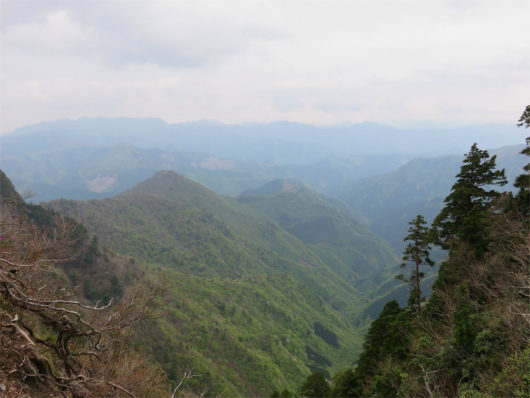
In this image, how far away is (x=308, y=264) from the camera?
→ 17938 cm

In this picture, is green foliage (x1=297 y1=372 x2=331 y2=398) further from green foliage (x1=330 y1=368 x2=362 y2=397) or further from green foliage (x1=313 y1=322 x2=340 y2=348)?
green foliage (x1=313 y1=322 x2=340 y2=348)

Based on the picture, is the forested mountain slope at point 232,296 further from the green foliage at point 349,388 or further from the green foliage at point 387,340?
the green foliage at point 387,340

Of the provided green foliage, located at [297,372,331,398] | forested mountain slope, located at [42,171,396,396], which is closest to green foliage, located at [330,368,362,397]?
green foliage, located at [297,372,331,398]

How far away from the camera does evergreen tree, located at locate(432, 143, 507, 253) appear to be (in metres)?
22.3

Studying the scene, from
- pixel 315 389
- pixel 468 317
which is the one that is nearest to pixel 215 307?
pixel 315 389

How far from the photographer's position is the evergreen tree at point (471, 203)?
73.2 feet

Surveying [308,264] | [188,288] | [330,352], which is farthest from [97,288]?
[308,264]

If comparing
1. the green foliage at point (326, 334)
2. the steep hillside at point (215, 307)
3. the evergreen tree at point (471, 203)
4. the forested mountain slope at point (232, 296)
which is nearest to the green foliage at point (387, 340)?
the evergreen tree at point (471, 203)

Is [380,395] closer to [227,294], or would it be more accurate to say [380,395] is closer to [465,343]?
[465,343]

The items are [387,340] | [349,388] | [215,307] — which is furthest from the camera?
[215,307]

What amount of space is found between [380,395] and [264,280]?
9473cm

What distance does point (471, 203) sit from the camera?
25422 millimetres

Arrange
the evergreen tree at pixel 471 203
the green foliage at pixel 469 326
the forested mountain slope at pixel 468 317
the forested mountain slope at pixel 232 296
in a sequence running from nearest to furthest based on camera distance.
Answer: the green foliage at pixel 469 326
the forested mountain slope at pixel 468 317
the evergreen tree at pixel 471 203
the forested mountain slope at pixel 232 296

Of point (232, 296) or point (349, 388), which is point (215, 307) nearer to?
point (232, 296)
